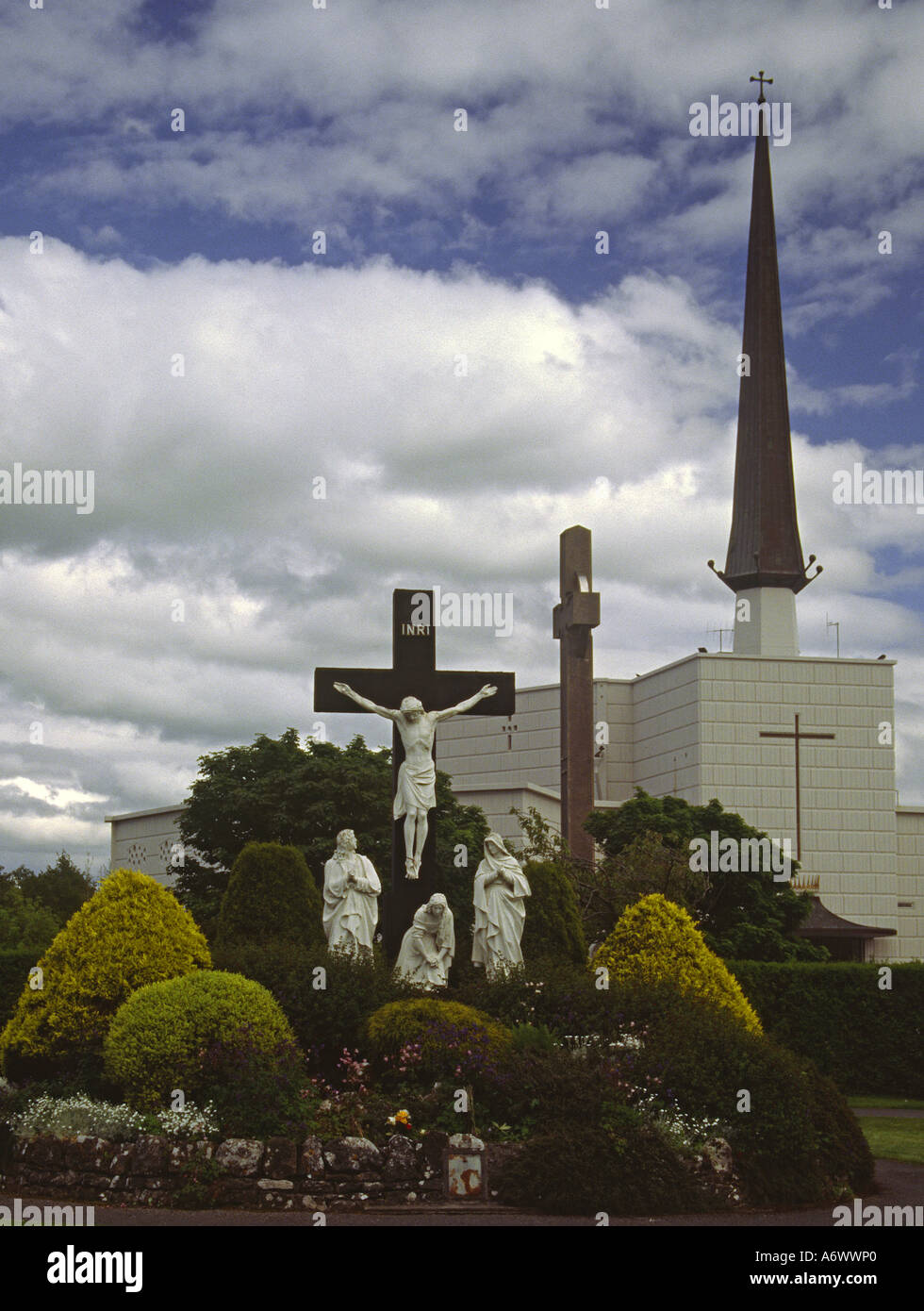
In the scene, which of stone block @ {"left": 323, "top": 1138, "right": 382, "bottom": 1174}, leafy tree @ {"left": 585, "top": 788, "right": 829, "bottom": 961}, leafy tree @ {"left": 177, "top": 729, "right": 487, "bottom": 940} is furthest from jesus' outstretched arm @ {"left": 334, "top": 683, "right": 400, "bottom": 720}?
leafy tree @ {"left": 177, "top": 729, "right": 487, "bottom": 940}

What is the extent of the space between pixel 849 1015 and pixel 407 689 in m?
12.1

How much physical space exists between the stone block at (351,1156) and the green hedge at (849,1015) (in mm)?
15510

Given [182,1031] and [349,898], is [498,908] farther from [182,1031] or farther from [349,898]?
[182,1031]

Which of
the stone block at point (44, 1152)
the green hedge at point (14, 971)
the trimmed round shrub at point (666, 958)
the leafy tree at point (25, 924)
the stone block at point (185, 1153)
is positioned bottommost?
the leafy tree at point (25, 924)

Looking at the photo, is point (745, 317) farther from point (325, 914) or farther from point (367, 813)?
point (325, 914)

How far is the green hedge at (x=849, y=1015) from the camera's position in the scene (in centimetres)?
2720

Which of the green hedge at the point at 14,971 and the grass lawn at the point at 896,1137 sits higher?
the green hedge at the point at 14,971

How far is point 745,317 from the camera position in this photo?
82.4 m

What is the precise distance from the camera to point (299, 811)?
39531 millimetres

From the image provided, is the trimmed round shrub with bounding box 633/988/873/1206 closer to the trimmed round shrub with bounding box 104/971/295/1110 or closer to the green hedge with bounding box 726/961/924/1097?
the trimmed round shrub with bounding box 104/971/295/1110

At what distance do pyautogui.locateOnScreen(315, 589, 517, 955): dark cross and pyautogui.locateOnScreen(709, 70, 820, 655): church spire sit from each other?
62391mm

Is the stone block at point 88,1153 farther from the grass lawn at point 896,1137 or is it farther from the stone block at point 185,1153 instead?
Answer: the grass lawn at point 896,1137

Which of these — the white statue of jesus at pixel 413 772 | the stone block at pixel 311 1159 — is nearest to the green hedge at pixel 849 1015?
the white statue of jesus at pixel 413 772

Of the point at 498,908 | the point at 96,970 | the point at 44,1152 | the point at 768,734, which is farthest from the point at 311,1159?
the point at 768,734
